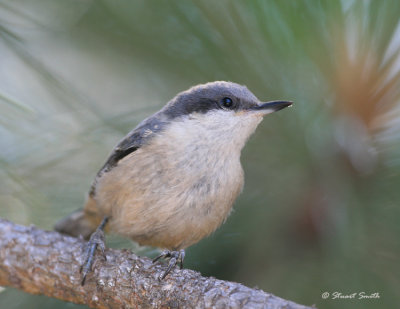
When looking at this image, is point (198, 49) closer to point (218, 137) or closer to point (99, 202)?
point (218, 137)

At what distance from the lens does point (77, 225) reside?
3109mm

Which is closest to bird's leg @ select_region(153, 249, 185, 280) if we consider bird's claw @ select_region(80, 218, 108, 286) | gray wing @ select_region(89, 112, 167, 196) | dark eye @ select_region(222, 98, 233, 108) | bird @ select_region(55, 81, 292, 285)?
bird @ select_region(55, 81, 292, 285)

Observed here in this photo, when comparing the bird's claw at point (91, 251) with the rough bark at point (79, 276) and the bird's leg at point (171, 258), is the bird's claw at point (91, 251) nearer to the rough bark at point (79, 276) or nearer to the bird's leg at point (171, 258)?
the rough bark at point (79, 276)

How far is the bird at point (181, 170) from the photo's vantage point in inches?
94.6

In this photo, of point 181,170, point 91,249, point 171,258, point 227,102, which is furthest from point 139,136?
point 171,258

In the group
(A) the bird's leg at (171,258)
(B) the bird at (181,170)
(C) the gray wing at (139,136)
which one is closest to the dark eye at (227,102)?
(B) the bird at (181,170)

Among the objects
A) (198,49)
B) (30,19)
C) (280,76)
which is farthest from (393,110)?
(30,19)

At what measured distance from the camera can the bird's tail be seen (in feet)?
9.58

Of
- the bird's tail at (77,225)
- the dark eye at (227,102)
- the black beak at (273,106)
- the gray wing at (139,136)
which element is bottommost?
the bird's tail at (77,225)

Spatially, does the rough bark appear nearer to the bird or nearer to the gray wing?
the bird

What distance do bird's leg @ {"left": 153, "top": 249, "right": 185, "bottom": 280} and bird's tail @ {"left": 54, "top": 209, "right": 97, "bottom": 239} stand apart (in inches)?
36.4

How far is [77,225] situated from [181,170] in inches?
41.8

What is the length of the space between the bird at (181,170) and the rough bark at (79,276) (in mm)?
110

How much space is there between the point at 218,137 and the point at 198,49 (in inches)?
23.8
